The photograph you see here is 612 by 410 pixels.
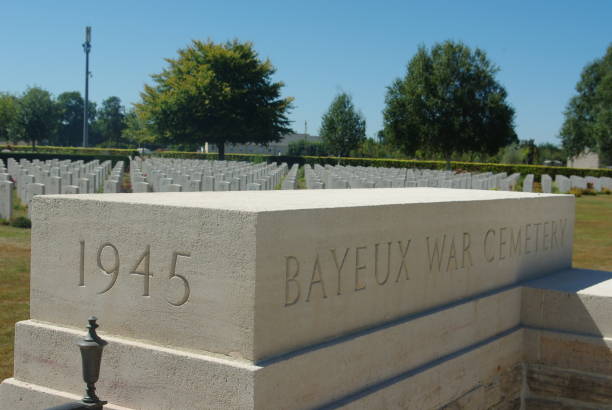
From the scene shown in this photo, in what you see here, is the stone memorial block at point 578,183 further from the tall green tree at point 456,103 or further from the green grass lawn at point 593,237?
the tall green tree at point 456,103

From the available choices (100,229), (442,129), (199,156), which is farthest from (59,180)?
(199,156)

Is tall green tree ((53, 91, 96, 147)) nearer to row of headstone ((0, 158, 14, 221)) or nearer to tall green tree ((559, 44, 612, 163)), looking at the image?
tall green tree ((559, 44, 612, 163))

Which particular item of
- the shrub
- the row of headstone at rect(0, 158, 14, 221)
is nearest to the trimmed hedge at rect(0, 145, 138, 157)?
the row of headstone at rect(0, 158, 14, 221)

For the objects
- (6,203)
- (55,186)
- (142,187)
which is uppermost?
(142,187)

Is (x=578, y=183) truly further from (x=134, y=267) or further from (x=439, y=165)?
(x=134, y=267)

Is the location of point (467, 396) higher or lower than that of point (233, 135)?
lower

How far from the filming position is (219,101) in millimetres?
43531

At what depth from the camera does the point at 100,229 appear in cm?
314

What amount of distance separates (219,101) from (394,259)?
4097 centimetres

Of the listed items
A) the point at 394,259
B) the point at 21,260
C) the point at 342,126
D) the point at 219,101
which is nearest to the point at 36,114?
the point at 219,101

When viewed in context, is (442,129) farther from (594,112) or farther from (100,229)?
(100,229)

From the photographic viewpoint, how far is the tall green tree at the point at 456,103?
1622 inches

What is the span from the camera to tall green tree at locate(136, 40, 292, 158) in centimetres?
4372

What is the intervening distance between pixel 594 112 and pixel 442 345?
4786 cm
